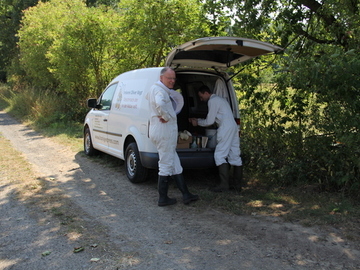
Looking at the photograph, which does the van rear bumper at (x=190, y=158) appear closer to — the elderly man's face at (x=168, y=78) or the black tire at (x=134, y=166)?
the black tire at (x=134, y=166)

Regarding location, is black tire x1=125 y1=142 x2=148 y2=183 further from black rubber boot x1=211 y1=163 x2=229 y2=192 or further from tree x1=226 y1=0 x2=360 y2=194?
tree x1=226 y1=0 x2=360 y2=194

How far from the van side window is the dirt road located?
2417 mm

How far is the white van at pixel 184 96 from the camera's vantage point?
247 inches

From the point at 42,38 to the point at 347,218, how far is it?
19.3 meters

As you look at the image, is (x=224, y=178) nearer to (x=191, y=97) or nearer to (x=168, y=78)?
(x=191, y=97)

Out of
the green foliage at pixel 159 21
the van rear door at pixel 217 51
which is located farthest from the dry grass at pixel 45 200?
the green foliage at pixel 159 21

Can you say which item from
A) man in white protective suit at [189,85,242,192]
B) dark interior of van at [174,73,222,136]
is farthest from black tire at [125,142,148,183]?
man in white protective suit at [189,85,242,192]

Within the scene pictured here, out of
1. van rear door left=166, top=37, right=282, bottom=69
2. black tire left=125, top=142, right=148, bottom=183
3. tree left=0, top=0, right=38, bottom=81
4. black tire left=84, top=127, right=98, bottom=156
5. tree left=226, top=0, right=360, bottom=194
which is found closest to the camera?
tree left=226, top=0, right=360, bottom=194

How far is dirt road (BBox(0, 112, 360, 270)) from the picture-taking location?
12.6 ft

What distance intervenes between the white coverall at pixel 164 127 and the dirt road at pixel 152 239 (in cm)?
71

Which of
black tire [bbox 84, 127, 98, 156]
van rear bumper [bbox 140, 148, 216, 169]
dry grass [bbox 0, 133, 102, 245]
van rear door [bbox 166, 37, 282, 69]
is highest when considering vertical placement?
van rear door [bbox 166, 37, 282, 69]

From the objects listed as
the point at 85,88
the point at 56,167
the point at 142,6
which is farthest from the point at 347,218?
the point at 85,88

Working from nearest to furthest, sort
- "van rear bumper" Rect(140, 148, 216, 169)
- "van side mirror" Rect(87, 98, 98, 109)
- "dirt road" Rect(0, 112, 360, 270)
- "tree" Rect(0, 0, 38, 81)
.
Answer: "dirt road" Rect(0, 112, 360, 270), "van rear bumper" Rect(140, 148, 216, 169), "van side mirror" Rect(87, 98, 98, 109), "tree" Rect(0, 0, 38, 81)

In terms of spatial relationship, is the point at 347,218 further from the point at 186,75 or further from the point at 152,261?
the point at 186,75
